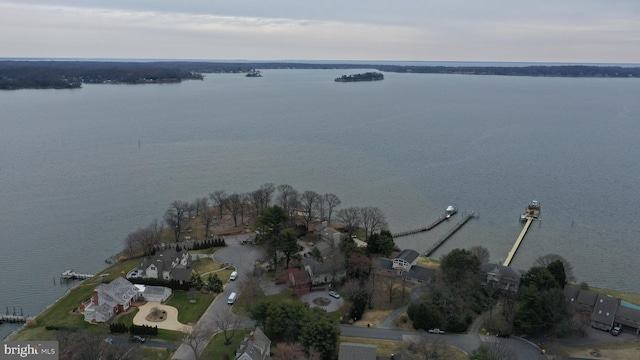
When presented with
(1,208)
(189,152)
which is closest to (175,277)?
(1,208)

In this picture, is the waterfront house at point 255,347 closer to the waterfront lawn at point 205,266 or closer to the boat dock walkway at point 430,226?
the waterfront lawn at point 205,266

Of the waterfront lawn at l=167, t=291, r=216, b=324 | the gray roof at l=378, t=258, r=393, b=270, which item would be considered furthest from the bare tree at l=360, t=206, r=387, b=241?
the waterfront lawn at l=167, t=291, r=216, b=324

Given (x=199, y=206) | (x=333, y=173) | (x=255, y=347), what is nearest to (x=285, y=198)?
(x=199, y=206)

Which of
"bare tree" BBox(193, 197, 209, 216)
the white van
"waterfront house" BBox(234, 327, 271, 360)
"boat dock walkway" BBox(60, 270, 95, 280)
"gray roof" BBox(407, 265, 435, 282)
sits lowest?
"boat dock walkway" BBox(60, 270, 95, 280)

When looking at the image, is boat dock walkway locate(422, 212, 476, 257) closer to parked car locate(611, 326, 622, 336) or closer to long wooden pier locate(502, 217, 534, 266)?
long wooden pier locate(502, 217, 534, 266)

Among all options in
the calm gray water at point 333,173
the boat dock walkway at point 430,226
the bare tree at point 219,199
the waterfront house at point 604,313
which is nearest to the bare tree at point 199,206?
the bare tree at point 219,199

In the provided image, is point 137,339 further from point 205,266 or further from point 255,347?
point 205,266
